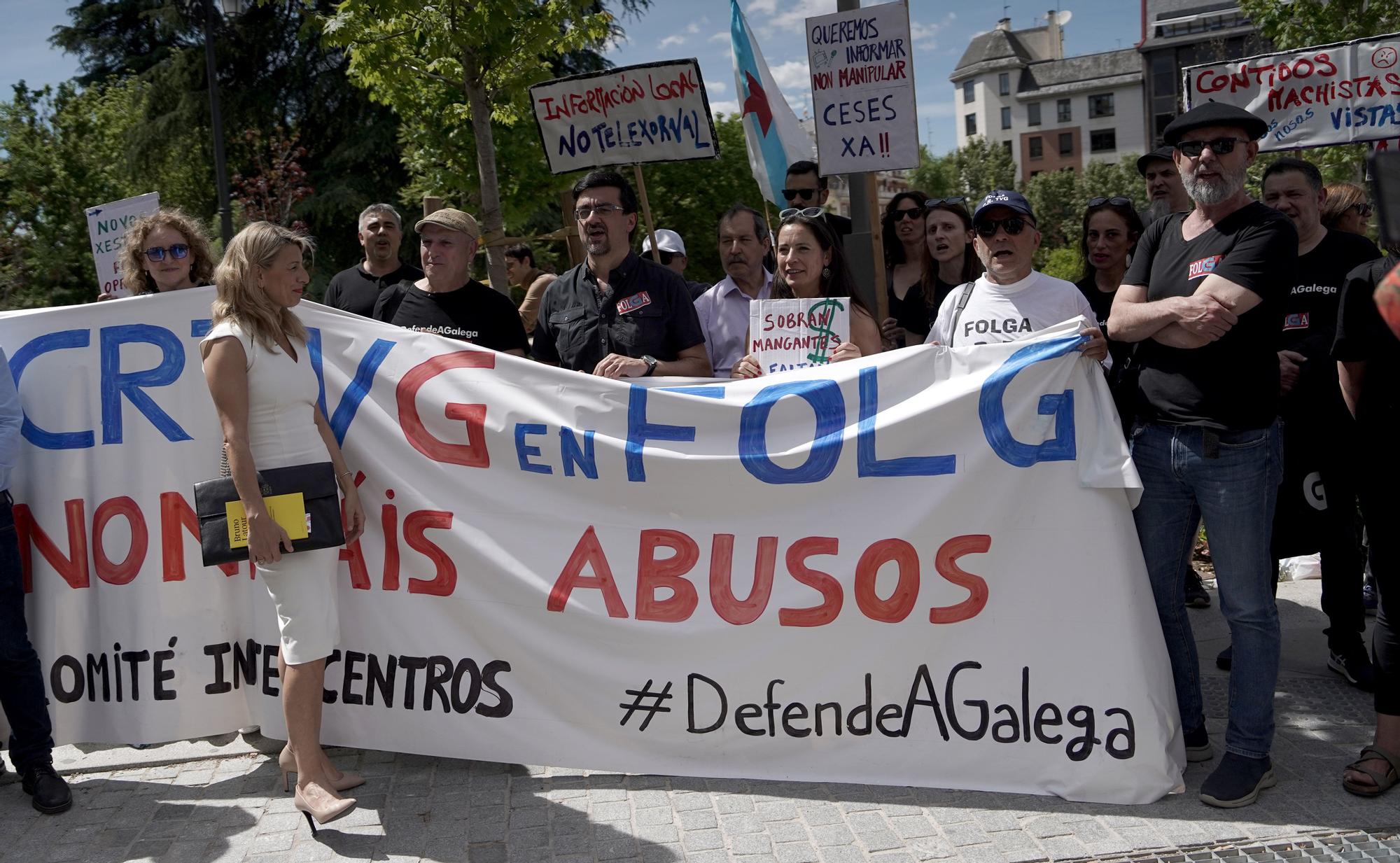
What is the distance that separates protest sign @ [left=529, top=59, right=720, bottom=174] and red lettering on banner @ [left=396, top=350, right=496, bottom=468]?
7.61 ft

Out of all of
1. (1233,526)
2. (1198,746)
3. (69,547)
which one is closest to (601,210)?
(69,547)

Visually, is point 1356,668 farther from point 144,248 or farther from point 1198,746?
point 144,248

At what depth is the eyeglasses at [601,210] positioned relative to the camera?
468cm

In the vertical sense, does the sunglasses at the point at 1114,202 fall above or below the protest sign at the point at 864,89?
below

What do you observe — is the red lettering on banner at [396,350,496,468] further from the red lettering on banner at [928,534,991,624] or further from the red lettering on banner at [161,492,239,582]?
the red lettering on banner at [928,534,991,624]

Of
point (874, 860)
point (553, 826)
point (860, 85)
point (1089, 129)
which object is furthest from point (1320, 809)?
point (1089, 129)

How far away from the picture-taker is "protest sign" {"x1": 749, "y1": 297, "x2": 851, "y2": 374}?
4.31 metres

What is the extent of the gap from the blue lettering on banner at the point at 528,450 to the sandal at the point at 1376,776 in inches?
113

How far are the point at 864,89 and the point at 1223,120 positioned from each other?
108 inches

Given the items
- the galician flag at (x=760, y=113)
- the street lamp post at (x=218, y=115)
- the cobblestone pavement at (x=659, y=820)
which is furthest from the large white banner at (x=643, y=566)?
the street lamp post at (x=218, y=115)

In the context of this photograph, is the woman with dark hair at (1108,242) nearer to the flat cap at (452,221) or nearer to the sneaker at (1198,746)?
the sneaker at (1198,746)

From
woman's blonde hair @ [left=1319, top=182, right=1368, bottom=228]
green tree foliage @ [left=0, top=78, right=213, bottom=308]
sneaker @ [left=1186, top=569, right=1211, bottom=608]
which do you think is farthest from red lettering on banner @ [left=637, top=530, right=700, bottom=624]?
green tree foliage @ [left=0, top=78, right=213, bottom=308]

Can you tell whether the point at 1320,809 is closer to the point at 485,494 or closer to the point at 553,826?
the point at 553,826

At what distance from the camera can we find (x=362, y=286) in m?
5.74
